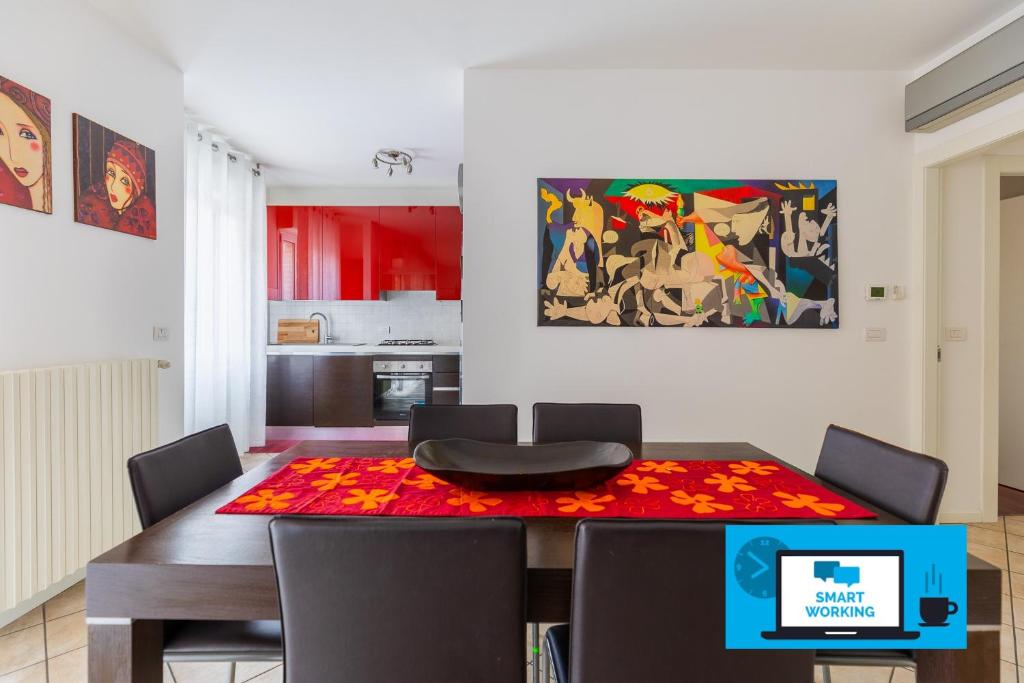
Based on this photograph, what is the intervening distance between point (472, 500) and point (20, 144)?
2.21 metres

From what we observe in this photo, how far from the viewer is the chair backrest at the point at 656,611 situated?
0.79 metres

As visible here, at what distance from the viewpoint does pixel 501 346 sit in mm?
3016

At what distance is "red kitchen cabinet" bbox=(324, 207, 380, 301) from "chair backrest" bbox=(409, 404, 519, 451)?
10.8 feet

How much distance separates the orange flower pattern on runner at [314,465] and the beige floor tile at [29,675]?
1034 mm

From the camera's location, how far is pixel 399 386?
4.88 metres

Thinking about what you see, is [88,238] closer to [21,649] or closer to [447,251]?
[21,649]

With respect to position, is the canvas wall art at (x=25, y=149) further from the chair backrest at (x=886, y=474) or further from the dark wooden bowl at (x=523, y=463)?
the chair backrest at (x=886, y=474)

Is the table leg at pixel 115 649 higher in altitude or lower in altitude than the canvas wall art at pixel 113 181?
lower

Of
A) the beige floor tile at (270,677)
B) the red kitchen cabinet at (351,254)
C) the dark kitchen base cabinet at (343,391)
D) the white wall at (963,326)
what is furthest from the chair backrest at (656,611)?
the red kitchen cabinet at (351,254)

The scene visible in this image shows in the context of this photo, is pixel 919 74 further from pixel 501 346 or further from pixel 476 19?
pixel 501 346

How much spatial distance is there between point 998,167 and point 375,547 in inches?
156

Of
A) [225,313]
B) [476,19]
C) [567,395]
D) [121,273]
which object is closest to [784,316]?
[567,395]

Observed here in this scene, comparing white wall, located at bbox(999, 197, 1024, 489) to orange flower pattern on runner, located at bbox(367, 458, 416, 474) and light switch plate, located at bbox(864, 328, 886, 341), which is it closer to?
light switch plate, located at bbox(864, 328, 886, 341)

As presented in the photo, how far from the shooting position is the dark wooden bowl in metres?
1.29
